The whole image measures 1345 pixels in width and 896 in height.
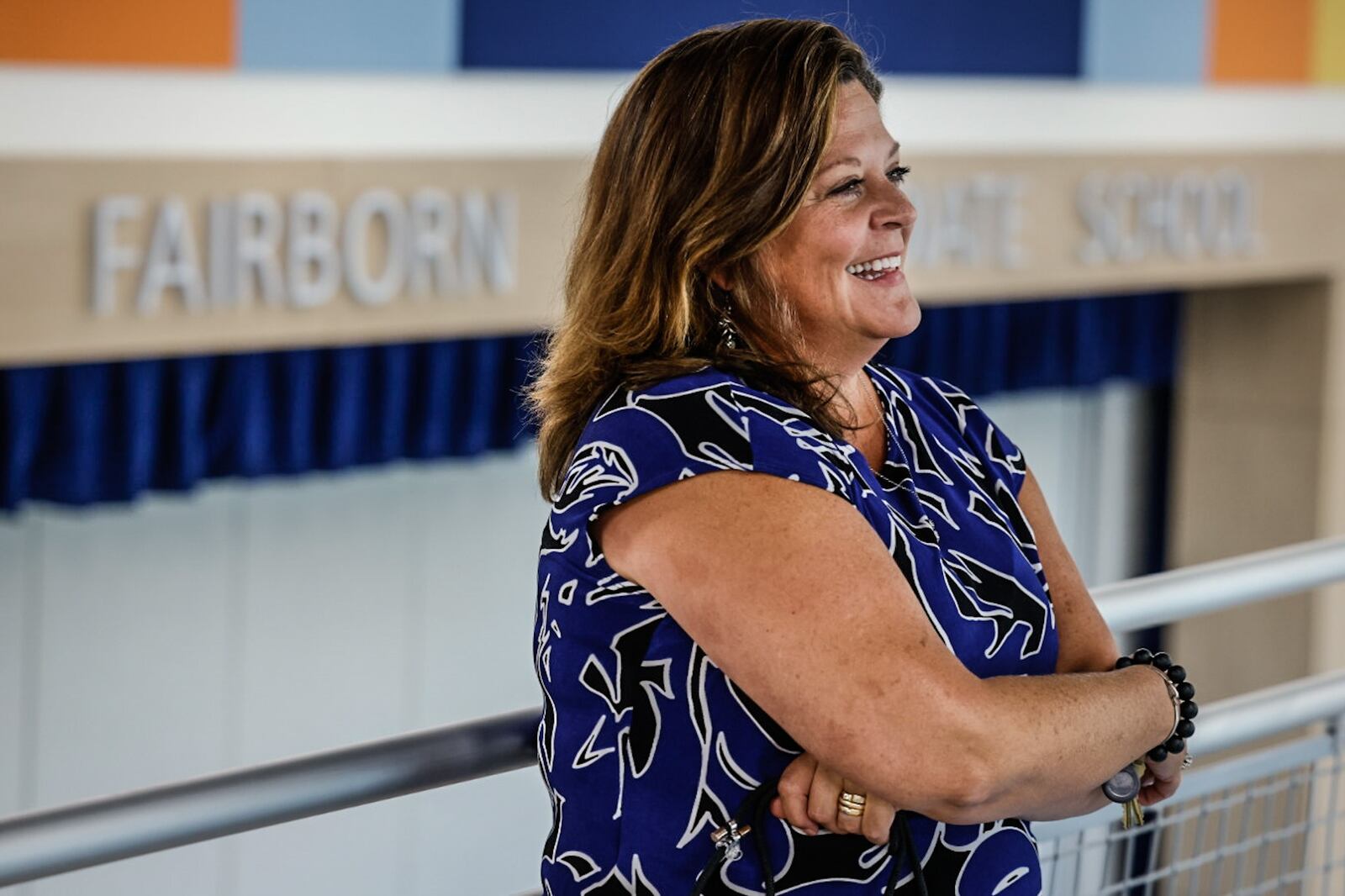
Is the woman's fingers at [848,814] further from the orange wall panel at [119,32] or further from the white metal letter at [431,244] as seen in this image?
the white metal letter at [431,244]

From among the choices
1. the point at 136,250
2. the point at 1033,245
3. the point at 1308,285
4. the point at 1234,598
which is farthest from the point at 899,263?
the point at 1308,285

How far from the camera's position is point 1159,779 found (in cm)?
122

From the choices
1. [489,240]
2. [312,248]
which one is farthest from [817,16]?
[312,248]

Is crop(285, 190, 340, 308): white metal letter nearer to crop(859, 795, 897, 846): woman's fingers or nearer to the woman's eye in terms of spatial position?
the woman's eye

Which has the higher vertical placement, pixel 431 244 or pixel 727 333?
pixel 727 333

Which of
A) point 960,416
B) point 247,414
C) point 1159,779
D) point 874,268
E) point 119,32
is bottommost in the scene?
point 247,414

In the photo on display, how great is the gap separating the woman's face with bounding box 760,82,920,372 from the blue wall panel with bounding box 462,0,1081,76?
2401 mm

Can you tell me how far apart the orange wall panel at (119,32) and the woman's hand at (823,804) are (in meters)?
2.56

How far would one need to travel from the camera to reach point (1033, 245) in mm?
4988

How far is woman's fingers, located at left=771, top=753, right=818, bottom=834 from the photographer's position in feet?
3.29

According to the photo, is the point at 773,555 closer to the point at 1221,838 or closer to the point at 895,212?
the point at 895,212

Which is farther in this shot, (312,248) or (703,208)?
(312,248)

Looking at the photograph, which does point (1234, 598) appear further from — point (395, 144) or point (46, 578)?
point (46, 578)

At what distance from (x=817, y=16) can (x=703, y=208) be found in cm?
364
